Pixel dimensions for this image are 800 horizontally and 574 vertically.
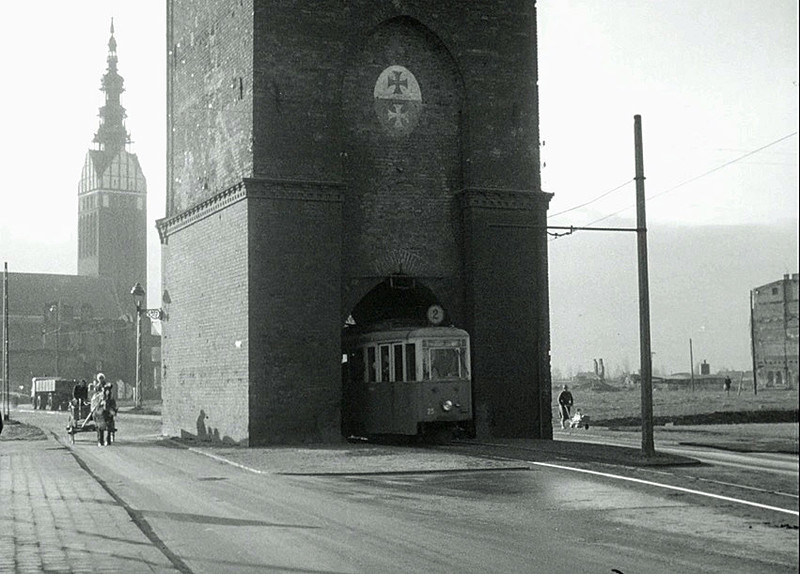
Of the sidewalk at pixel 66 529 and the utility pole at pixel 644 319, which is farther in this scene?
the utility pole at pixel 644 319

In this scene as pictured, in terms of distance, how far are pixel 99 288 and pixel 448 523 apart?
122881 mm

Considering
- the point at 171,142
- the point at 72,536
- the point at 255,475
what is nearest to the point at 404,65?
the point at 171,142

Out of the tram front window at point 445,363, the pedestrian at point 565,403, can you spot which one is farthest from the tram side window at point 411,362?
the pedestrian at point 565,403

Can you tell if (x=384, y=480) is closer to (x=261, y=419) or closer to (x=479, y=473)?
(x=479, y=473)

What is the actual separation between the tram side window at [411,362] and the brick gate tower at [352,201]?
2183 millimetres

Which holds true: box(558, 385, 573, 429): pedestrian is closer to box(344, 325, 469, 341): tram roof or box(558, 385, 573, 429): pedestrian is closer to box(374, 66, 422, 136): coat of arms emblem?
box(344, 325, 469, 341): tram roof

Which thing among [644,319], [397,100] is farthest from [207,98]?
[644,319]

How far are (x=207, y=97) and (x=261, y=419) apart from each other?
981cm

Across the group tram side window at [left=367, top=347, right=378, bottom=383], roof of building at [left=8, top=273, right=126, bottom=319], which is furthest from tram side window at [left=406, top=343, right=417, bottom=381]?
roof of building at [left=8, top=273, right=126, bottom=319]

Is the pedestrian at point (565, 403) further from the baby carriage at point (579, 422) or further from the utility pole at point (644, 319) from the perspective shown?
the utility pole at point (644, 319)

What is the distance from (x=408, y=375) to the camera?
25.1 m

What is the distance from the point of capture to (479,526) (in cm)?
1138

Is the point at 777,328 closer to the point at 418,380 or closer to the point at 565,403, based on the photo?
the point at 418,380

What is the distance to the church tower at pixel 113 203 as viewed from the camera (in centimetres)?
13400
